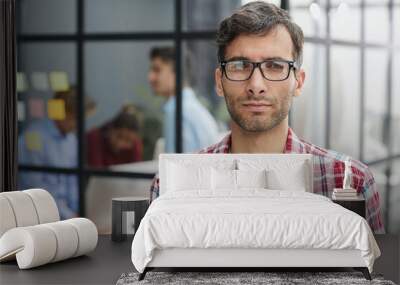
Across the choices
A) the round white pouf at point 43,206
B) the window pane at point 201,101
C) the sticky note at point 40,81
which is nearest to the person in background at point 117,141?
the window pane at point 201,101

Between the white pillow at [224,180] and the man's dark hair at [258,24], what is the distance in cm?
131

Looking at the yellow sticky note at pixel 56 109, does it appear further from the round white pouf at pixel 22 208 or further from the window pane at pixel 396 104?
the window pane at pixel 396 104

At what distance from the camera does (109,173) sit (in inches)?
291

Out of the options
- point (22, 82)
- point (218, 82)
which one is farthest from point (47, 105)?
point (218, 82)

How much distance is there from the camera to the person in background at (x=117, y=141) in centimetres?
729

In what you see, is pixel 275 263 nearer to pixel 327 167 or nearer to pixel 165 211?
pixel 165 211

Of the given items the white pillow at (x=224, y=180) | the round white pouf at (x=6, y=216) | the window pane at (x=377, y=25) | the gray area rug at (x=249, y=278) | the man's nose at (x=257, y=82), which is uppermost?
the window pane at (x=377, y=25)

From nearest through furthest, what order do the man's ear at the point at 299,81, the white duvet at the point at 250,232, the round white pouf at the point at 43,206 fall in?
the white duvet at the point at 250,232 → the round white pouf at the point at 43,206 → the man's ear at the point at 299,81

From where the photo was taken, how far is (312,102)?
698cm

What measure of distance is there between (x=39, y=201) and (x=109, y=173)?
1612 millimetres

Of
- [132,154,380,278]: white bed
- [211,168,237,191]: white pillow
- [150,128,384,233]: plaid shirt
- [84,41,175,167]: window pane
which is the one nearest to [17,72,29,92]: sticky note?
Result: [84,41,175,167]: window pane

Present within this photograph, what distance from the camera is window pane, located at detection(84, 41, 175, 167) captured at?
723 centimetres

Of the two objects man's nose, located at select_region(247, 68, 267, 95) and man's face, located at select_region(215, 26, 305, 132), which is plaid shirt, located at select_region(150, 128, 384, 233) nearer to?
man's face, located at select_region(215, 26, 305, 132)

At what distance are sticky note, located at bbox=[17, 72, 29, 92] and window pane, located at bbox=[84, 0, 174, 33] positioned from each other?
85 cm
